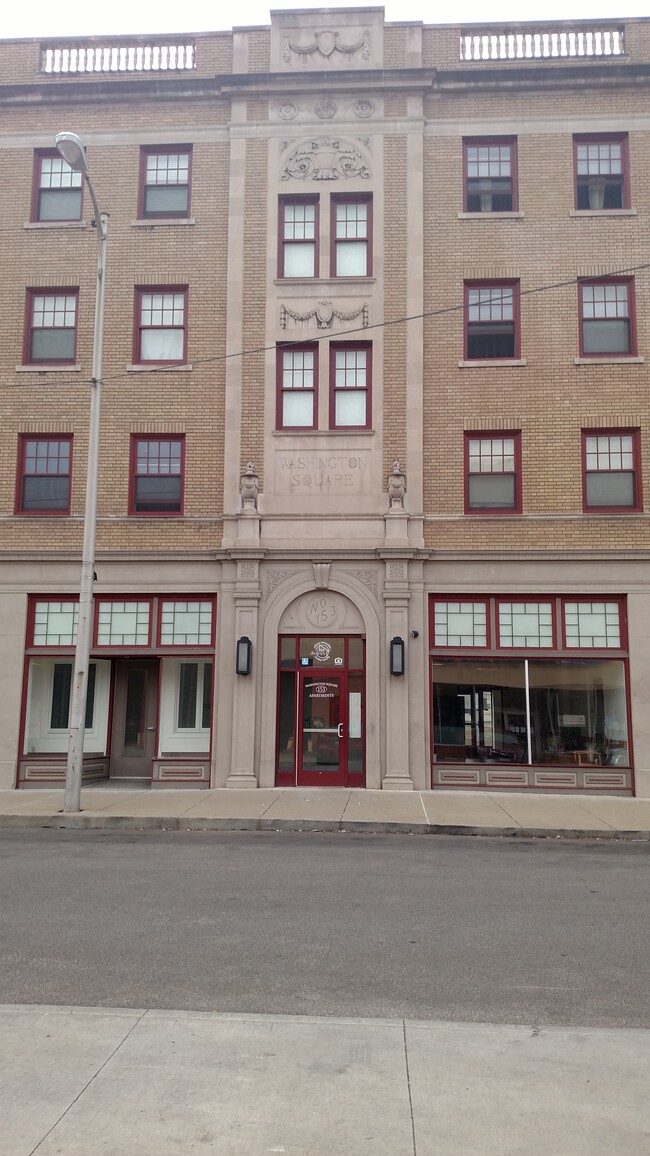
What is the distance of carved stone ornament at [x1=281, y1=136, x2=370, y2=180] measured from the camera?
18844 mm

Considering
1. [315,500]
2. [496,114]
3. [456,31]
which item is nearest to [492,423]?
[315,500]

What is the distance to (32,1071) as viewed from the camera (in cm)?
448

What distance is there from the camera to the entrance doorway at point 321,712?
56.7 ft

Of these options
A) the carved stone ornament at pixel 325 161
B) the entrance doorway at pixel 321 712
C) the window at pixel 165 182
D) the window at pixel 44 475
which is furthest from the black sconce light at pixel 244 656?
the carved stone ornament at pixel 325 161

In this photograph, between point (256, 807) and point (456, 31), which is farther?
point (456, 31)

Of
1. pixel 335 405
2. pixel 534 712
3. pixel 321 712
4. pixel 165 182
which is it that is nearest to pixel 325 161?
pixel 165 182

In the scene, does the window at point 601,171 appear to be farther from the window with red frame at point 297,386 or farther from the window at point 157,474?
the window at point 157,474

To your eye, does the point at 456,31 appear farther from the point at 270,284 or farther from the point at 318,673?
the point at 318,673

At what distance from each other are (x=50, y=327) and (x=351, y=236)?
6802 mm

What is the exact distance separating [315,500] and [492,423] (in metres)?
3.96

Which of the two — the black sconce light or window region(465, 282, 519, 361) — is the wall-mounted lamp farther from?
window region(465, 282, 519, 361)

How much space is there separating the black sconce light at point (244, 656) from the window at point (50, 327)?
23.8ft

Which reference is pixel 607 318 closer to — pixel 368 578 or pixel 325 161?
pixel 325 161

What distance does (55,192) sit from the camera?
19531mm
